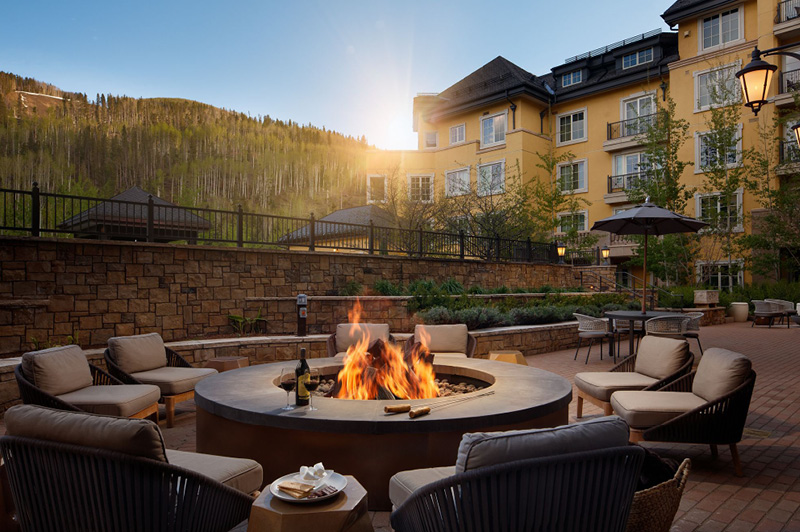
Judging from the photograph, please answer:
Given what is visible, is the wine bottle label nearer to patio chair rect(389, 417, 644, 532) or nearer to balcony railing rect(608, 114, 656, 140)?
patio chair rect(389, 417, 644, 532)

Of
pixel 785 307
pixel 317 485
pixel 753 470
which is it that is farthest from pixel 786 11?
pixel 317 485

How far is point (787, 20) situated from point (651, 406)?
22.2m

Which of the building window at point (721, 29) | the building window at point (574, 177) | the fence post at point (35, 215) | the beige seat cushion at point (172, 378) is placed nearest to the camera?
the beige seat cushion at point (172, 378)

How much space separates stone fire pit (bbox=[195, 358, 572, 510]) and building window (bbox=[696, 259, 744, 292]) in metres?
19.7

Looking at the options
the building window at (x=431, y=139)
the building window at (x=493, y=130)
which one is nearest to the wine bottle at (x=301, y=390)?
the building window at (x=493, y=130)

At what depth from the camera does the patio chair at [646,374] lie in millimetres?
4605

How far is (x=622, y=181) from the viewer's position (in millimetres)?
23562

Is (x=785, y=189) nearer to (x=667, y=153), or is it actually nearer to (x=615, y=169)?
(x=667, y=153)

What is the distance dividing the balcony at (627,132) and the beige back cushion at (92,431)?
24.0 meters

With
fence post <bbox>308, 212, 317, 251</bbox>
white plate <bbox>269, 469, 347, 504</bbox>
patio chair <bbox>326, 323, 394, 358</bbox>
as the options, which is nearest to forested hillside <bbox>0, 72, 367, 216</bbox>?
fence post <bbox>308, 212, 317, 251</bbox>

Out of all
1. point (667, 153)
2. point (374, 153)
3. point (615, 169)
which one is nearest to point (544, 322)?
point (667, 153)

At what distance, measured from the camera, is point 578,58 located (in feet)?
86.4

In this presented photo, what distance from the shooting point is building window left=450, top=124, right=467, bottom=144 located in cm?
2777

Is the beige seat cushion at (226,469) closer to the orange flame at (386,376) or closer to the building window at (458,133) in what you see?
the orange flame at (386,376)
